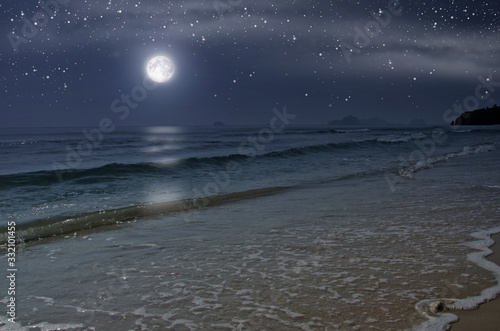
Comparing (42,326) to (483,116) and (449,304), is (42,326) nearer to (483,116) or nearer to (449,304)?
(449,304)

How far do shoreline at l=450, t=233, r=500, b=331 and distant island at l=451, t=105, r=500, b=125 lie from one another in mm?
135453

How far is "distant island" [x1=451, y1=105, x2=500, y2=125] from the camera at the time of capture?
11456 cm

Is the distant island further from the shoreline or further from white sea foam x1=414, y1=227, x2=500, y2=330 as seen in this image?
the shoreline

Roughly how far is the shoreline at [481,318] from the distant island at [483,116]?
444 feet

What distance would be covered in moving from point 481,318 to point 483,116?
5435 inches

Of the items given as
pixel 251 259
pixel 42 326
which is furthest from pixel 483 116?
pixel 42 326

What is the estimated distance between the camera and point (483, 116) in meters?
117

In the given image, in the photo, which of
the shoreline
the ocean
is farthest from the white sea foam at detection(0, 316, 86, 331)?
the shoreline

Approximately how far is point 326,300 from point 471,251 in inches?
94.1

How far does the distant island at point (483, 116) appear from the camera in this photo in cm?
11456

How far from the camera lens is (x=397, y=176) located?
12914 millimetres

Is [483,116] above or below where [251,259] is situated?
above

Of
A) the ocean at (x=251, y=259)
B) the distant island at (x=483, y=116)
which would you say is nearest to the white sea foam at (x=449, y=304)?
the ocean at (x=251, y=259)

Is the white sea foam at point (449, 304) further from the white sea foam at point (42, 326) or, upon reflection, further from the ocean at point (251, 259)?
the white sea foam at point (42, 326)
